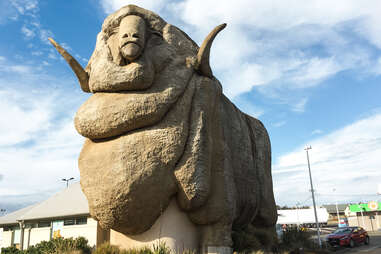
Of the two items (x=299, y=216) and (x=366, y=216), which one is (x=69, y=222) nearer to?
(x=299, y=216)

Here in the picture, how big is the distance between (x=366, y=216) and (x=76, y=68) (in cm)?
4547

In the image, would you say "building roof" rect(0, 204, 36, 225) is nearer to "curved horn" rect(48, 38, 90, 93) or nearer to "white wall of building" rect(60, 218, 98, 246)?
"white wall of building" rect(60, 218, 98, 246)

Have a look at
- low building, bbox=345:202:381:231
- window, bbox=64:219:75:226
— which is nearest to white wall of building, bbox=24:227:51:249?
window, bbox=64:219:75:226

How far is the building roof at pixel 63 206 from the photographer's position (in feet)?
55.9

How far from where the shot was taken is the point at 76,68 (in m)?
8.08

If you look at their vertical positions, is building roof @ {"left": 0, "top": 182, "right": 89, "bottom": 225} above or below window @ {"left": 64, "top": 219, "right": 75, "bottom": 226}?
above

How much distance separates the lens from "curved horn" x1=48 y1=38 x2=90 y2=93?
804 centimetres

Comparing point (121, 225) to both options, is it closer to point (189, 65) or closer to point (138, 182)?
point (138, 182)

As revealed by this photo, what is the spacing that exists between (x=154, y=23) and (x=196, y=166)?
324 cm

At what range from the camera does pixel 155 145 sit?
22.1 ft

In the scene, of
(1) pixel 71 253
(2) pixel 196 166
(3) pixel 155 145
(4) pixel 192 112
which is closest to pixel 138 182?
(3) pixel 155 145

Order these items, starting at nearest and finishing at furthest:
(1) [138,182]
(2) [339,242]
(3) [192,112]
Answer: (1) [138,182]
(3) [192,112]
(2) [339,242]

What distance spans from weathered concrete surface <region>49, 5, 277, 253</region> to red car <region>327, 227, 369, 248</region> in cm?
1342

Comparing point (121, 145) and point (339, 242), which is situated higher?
point (121, 145)
